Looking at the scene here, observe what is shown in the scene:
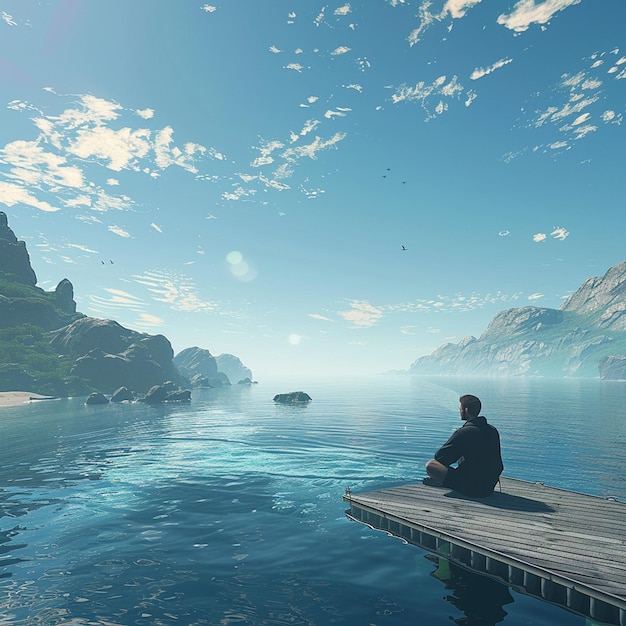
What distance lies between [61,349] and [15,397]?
38.8m

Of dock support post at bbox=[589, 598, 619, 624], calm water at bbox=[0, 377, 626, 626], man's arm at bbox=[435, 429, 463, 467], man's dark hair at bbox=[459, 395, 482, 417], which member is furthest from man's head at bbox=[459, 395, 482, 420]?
dock support post at bbox=[589, 598, 619, 624]

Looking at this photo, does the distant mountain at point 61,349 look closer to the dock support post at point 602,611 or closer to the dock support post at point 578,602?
the dock support post at point 578,602

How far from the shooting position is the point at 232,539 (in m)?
12.5

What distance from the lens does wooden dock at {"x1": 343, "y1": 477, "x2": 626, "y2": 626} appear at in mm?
6934

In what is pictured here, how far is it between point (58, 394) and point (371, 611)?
130 m

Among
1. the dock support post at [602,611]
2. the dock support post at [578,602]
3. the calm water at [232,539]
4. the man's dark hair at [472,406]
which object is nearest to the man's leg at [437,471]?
the man's dark hair at [472,406]

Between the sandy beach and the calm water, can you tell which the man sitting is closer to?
the calm water

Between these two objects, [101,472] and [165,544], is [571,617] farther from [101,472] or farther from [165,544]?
[101,472]

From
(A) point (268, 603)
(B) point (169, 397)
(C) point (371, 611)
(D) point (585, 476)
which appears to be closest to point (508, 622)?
(C) point (371, 611)

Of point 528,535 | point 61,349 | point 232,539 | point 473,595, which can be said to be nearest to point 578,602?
point 528,535

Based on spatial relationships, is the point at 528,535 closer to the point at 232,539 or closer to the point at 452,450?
the point at 452,450

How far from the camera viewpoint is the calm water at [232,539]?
8.30 m

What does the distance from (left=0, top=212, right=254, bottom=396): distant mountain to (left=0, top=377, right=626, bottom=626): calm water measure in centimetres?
9805

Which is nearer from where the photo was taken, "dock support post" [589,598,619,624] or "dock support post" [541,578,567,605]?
"dock support post" [589,598,619,624]
